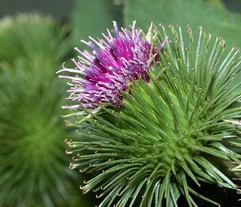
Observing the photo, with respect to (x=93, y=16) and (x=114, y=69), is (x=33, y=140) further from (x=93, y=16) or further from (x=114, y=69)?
(x=114, y=69)

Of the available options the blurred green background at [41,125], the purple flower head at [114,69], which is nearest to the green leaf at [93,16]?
the blurred green background at [41,125]

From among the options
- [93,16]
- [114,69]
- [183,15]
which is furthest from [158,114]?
[93,16]

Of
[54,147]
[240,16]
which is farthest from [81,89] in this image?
[54,147]

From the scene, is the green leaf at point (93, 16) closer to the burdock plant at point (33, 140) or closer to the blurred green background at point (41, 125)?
the blurred green background at point (41, 125)

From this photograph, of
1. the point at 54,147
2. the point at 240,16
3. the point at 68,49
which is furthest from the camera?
the point at 68,49

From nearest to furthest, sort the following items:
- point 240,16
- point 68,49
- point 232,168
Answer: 1. point 232,168
2. point 240,16
3. point 68,49

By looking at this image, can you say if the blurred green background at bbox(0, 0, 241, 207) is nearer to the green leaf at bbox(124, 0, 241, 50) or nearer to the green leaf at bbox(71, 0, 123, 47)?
the green leaf at bbox(71, 0, 123, 47)

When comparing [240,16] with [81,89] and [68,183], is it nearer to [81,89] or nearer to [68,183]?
[81,89]

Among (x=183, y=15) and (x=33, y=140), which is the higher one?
(x=33, y=140)
